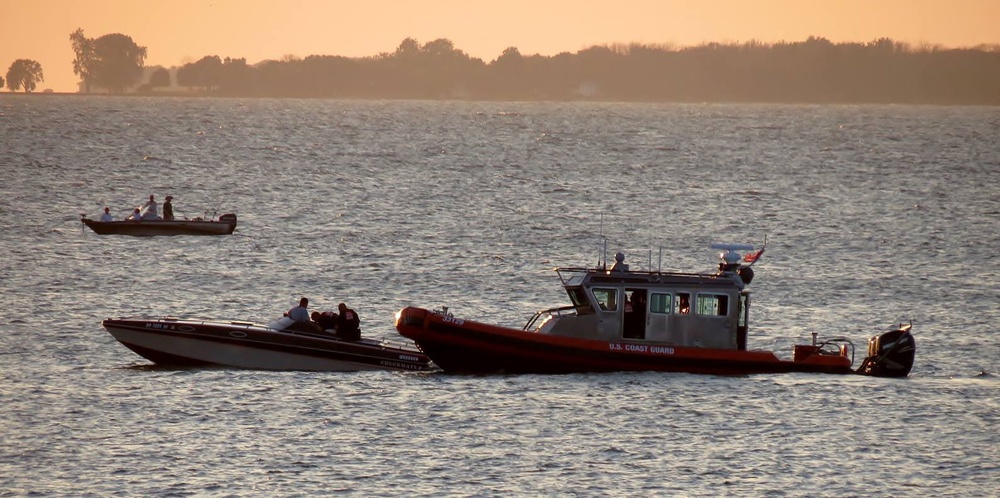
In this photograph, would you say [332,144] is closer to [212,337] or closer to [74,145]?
[74,145]

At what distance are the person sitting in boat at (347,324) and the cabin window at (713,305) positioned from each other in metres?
8.34

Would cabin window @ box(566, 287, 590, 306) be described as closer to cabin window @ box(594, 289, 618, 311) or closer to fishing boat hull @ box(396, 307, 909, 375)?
cabin window @ box(594, 289, 618, 311)

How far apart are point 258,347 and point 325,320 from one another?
1759 millimetres

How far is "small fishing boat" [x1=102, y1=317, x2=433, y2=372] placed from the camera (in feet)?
134

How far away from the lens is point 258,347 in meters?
40.8

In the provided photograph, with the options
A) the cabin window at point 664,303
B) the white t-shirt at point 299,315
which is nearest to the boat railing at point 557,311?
the cabin window at point 664,303

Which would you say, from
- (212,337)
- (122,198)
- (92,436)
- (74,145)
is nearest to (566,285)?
(212,337)

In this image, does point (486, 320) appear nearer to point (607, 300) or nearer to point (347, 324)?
point (347, 324)

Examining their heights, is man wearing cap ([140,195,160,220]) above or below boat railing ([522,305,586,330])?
below

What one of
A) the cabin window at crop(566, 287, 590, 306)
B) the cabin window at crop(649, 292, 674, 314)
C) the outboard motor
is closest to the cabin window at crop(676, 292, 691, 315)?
the cabin window at crop(649, 292, 674, 314)

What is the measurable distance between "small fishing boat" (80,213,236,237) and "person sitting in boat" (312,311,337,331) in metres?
33.1

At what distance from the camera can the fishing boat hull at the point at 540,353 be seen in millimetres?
39812

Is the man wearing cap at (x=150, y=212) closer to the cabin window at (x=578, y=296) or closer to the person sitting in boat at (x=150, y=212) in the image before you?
the person sitting in boat at (x=150, y=212)

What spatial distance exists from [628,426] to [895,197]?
73316mm
